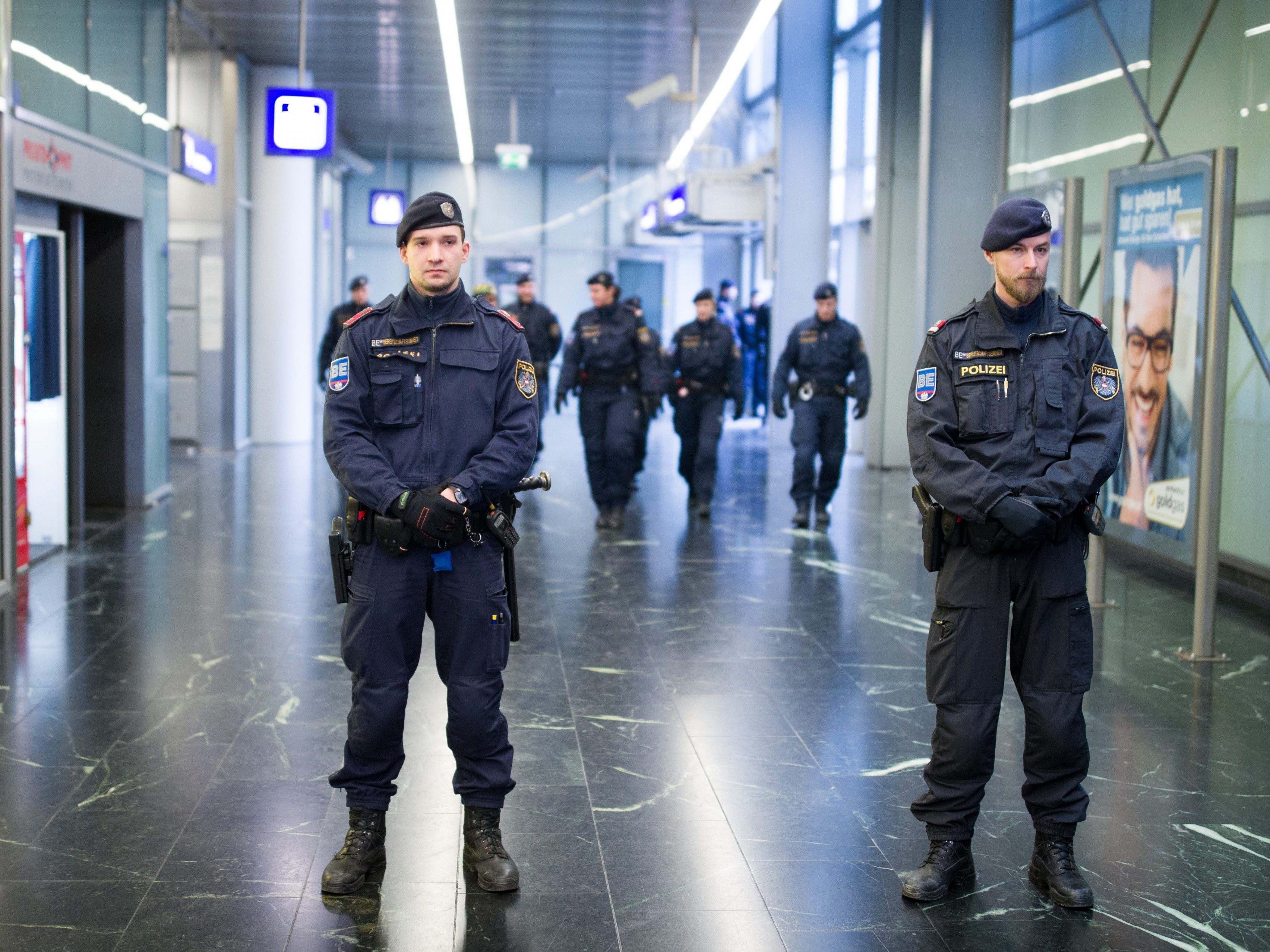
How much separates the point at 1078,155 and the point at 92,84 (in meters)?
6.87

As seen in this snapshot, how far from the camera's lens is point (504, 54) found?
14.9 meters

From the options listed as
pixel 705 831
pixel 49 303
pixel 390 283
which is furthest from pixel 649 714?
pixel 390 283

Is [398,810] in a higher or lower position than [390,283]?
lower

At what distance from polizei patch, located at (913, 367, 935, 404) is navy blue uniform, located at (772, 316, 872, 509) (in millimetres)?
5888

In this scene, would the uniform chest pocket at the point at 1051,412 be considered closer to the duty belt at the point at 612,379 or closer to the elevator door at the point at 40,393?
the elevator door at the point at 40,393

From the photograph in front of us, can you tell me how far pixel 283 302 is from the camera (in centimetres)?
1520

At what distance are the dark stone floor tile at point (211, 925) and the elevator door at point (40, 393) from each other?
4546 mm

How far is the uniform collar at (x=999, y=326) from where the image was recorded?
3363mm

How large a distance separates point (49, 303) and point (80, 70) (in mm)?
1574

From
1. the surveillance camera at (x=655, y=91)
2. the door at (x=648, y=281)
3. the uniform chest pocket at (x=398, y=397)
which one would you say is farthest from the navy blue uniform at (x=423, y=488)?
the door at (x=648, y=281)

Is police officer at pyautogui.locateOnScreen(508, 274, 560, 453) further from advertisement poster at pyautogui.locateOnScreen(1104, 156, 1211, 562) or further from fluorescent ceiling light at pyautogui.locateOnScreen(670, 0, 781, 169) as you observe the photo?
advertisement poster at pyautogui.locateOnScreen(1104, 156, 1211, 562)

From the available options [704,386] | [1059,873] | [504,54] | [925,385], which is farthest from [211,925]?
[504,54]

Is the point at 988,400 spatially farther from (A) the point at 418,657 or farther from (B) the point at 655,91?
(B) the point at 655,91

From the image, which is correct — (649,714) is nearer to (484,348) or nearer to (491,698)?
(491,698)
